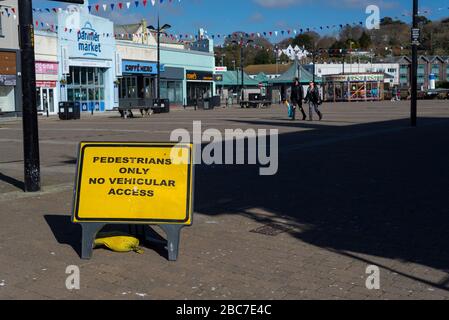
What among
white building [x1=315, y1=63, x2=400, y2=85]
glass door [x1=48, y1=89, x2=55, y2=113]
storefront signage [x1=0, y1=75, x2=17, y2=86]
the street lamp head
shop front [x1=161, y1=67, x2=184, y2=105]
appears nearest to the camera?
storefront signage [x1=0, y1=75, x2=17, y2=86]

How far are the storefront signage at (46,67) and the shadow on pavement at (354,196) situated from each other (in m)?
31.1

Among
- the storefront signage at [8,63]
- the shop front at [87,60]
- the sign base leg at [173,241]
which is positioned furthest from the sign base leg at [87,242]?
the shop front at [87,60]

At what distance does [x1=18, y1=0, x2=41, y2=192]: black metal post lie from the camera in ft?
29.1

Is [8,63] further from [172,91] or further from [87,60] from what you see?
[172,91]

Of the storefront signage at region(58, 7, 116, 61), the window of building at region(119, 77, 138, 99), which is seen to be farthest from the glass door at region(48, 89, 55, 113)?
the window of building at region(119, 77, 138, 99)

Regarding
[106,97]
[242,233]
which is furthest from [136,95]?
[242,233]

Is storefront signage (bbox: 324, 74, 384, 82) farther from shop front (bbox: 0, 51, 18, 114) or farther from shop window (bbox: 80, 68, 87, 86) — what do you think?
shop front (bbox: 0, 51, 18, 114)

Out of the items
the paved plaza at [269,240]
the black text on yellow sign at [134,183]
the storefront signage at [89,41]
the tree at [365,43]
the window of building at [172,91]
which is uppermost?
the tree at [365,43]

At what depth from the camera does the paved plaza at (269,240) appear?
477 cm

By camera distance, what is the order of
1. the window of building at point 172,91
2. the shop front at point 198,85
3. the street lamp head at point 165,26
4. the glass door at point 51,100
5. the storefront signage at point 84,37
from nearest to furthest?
the glass door at point 51,100 → the storefront signage at point 84,37 → the street lamp head at point 165,26 → the window of building at point 172,91 → the shop front at point 198,85

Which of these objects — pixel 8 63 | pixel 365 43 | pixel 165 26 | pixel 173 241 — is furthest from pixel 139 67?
pixel 365 43

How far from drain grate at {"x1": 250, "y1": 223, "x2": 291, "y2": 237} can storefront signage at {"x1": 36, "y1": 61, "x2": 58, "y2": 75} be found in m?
37.6

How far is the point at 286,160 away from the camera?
41.4ft

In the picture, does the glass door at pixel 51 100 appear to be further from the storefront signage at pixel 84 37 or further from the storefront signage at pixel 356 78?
the storefront signage at pixel 356 78
